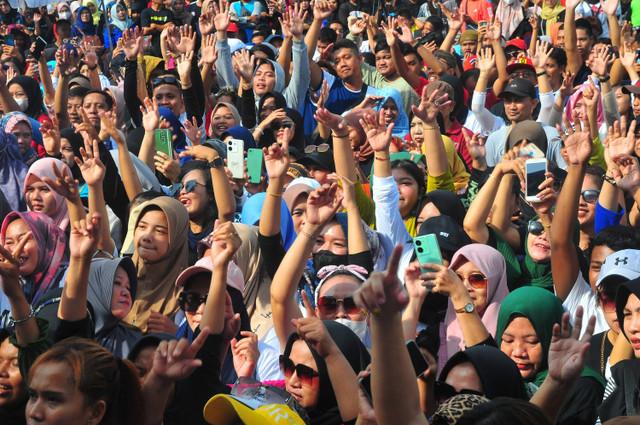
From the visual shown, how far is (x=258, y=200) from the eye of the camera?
5500 millimetres

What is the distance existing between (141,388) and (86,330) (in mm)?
781

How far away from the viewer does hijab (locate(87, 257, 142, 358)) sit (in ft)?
13.4

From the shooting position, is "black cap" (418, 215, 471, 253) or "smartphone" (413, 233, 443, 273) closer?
"smartphone" (413, 233, 443, 273)

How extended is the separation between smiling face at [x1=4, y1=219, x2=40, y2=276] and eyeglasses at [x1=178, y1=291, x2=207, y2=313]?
3.02ft

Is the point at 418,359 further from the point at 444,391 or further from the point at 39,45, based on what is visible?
the point at 39,45

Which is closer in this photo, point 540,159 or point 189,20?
point 540,159

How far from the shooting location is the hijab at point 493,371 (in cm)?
305

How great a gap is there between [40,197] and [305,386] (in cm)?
285

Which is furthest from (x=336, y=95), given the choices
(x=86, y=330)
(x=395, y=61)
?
(x=86, y=330)

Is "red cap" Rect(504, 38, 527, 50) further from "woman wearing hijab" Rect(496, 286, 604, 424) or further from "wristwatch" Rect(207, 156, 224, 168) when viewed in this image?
"woman wearing hijab" Rect(496, 286, 604, 424)

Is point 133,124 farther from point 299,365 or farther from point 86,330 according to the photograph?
point 299,365

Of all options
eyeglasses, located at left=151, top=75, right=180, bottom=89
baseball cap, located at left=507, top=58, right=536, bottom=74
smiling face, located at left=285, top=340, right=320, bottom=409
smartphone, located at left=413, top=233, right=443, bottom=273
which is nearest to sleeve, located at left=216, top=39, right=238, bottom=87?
eyeglasses, located at left=151, top=75, right=180, bottom=89

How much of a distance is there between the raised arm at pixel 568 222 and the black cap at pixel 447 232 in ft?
1.53

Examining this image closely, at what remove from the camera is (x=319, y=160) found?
19.6ft
